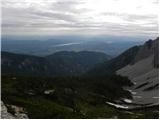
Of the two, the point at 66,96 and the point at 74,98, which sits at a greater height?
the point at 66,96

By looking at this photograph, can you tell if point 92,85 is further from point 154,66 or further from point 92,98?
point 154,66

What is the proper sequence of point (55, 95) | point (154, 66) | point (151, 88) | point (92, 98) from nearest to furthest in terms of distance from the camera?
point (55, 95) < point (92, 98) < point (151, 88) < point (154, 66)

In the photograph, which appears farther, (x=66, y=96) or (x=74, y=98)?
(x=74, y=98)

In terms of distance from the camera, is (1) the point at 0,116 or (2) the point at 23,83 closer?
(1) the point at 0,116

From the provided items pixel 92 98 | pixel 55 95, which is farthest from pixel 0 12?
pixel 92 98

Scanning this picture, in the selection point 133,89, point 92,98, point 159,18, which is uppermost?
point 159,18

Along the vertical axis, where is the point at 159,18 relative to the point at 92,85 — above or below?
above

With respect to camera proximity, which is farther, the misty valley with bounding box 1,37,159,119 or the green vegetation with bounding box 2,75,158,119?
the green vegetation with bounding box 2,75,158,119

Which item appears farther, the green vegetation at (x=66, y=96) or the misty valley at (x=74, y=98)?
the green vegetation at (x=66, y=96)

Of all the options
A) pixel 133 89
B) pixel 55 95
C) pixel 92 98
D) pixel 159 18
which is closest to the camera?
pixel 159 18

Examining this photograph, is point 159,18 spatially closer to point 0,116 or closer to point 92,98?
point 0,116

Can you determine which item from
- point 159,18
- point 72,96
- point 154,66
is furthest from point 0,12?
point 154,66
